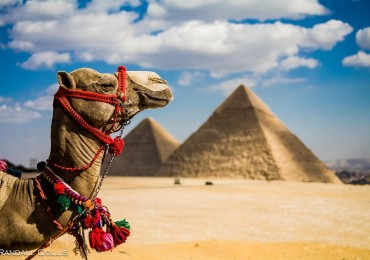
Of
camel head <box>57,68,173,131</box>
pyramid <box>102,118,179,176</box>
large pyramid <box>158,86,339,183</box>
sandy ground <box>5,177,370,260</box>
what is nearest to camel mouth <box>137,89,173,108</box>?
camel head <box>57,68,173,131</box>

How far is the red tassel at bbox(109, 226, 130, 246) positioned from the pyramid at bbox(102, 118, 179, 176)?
287 feet

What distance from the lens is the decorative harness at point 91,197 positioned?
94.0 inches

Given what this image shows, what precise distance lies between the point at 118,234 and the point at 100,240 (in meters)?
0.14

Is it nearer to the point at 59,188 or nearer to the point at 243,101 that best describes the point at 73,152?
the point at 59,188

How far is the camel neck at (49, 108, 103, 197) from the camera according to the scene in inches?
95.7

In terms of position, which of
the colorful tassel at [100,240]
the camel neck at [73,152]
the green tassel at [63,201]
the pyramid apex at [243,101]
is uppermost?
the pyramid apex at [243,101]

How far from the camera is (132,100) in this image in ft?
8.57

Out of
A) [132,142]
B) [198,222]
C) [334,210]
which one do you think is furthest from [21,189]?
[132,142]

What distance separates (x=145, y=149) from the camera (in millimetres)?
95562

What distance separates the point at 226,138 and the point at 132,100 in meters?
72.2

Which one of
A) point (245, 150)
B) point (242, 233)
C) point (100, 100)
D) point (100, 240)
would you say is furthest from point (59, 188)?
point (245, 150)

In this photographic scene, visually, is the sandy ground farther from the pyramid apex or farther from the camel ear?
the pyramid apex

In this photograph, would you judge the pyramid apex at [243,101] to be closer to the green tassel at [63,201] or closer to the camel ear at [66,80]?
the camel ear at [66,80]

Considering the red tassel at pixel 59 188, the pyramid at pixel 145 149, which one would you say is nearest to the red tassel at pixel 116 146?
the red tassel at pixel 59 188
